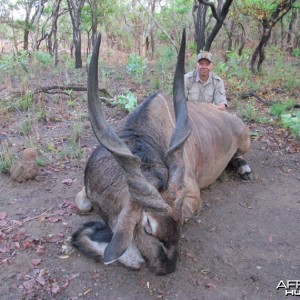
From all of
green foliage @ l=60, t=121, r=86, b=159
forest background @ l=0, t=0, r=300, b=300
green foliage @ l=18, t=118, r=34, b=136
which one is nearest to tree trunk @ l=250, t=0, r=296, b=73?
forest background @ l=0, t=0, r=300, b=300

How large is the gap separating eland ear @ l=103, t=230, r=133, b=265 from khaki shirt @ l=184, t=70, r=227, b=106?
3607 mm

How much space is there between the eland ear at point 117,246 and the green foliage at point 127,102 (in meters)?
4.29

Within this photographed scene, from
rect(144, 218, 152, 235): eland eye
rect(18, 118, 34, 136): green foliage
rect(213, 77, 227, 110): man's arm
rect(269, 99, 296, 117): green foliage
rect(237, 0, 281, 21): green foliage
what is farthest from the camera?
rect(237, 0, 281, 21): green foliage

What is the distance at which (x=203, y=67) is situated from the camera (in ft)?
19.2

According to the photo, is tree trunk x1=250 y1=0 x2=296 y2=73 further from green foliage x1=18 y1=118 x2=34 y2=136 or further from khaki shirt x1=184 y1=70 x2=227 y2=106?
green foliage x1=18 y1=118 x2=34 y2=136

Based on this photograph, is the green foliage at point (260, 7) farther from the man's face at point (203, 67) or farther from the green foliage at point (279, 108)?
the man's face at point (203, 67)

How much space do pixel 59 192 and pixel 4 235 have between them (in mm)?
945

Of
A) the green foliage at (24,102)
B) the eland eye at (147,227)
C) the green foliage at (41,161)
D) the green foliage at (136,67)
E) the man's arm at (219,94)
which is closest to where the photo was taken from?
the eland eye at (147,227)

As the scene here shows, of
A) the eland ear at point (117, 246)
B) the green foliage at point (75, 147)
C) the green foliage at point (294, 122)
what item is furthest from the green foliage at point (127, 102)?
the eland ear at point (117, 246)

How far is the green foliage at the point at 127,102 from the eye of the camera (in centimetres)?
696

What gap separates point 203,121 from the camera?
4684mm

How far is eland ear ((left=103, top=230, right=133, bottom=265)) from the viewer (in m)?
2.68

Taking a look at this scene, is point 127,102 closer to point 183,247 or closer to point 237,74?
point 183,247

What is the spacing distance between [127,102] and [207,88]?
1793 millimetres
